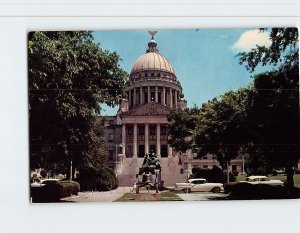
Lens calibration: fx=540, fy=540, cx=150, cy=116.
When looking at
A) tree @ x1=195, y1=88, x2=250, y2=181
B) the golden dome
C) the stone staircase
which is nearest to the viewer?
the golden dome

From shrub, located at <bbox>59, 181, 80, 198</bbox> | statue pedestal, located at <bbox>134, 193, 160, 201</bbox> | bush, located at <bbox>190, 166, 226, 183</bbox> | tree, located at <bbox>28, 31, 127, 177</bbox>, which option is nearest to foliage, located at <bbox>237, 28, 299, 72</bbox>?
bush, located at <bbox>190, 166, 226, 183</bbox>

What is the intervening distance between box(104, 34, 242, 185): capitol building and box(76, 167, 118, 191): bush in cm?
16

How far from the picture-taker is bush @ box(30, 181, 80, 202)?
430 inches

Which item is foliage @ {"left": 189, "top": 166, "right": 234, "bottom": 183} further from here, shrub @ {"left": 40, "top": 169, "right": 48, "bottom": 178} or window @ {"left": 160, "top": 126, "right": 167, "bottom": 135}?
shrub @ {"left": 40, "top": 169, "right": 48, "bottom": 178}

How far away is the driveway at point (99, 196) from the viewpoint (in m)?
11.1

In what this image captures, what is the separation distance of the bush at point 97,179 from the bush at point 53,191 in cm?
26

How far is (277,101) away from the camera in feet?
37.9

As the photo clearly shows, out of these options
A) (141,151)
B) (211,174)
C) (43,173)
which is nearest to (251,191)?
(211,174)

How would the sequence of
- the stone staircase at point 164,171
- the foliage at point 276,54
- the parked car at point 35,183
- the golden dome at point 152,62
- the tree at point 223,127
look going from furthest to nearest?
the tree at point 223,127 → the stone staircase at point 164,171 → the foliage at point 276,54 → the golden dome at point 152,62 → the parked car at point 35,183

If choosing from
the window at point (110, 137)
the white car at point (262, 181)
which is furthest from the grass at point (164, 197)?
the white car at point (262, 181)

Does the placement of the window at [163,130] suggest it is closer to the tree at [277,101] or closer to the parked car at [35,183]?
the tree at [277,101]
